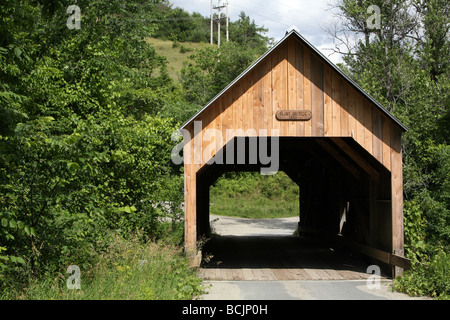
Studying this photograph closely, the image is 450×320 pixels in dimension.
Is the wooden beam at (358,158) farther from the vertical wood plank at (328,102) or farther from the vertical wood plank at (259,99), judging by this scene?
the vertical wood plank at (259,99)

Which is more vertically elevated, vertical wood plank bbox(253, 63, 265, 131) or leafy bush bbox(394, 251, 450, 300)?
vertical wood plank bbox(253, 63, 265, 131)

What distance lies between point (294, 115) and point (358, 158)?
2069 millimetres

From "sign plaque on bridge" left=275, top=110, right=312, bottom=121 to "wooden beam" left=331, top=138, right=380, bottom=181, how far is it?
4.09 ft

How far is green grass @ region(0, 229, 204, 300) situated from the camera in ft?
20.7

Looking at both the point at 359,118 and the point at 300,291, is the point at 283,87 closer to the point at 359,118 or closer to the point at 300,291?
the point at 359,118

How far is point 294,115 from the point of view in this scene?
372 inches

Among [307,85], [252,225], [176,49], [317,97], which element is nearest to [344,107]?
[317,97]

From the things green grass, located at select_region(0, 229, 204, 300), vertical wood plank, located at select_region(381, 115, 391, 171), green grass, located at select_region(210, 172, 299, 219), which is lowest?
green grass, located at select_region(210, 172, 299, 219)

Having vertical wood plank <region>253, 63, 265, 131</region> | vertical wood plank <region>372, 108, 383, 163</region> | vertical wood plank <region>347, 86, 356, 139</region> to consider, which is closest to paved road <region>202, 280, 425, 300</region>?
vertical wood plank <region>372, 108, 383, 163</region>

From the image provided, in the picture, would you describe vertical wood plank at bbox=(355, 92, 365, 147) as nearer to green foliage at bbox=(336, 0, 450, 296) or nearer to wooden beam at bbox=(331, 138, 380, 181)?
wooden beam at bbox=(331, 138, 380, 181)

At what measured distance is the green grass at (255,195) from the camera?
3359 cm

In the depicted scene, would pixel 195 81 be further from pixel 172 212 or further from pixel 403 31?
pixel 172 212

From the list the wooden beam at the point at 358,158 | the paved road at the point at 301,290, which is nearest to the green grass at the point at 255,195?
the wooden beam at the point at 358,158

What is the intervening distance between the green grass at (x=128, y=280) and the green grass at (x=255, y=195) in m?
24.4
